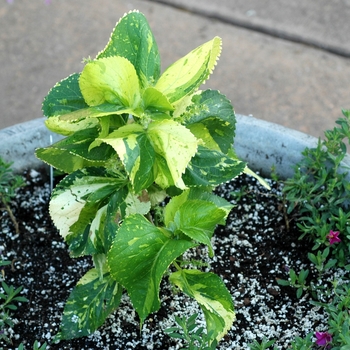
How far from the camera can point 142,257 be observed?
89cm

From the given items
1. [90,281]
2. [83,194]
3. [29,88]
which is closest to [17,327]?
[90,281]

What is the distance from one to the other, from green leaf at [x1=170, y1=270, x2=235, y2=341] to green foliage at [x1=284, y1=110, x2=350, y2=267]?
10.9 inches

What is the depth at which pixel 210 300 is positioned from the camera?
37.9 inches

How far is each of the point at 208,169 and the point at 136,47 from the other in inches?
8.6

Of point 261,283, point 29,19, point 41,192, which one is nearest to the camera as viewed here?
point 261,283

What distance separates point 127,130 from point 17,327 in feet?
1.59

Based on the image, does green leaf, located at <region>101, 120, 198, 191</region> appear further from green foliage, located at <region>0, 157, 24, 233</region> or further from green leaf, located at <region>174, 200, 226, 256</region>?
green foliage, located at <region>0, 157, 24, 233</region>

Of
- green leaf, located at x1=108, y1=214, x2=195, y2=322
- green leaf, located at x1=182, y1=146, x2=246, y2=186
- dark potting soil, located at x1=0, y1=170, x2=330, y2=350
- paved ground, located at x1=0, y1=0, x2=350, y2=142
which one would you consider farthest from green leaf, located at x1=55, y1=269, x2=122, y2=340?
paved ground, located at x1=0, y1=0, x2=350, y2=142

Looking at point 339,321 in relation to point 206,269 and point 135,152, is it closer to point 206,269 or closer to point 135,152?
point 206,269

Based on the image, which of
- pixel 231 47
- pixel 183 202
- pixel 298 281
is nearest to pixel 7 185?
pixel 183 202

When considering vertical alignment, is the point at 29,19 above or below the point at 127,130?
below

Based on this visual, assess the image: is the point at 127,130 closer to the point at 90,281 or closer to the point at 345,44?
the point at 90,281

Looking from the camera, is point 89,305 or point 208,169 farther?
point 89,305

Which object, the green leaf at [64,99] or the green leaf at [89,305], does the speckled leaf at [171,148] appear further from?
the green leaf at [89,305]
